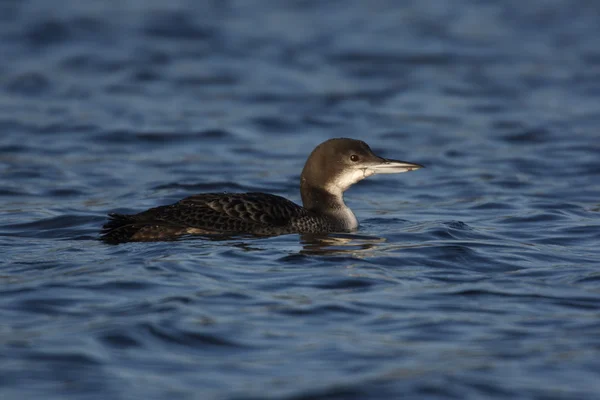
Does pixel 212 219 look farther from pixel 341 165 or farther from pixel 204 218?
pixel 341 165

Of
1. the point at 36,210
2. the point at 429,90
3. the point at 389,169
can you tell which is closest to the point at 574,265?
the point at 389,169

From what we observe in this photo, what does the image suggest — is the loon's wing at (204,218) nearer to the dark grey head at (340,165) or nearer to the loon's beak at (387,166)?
the dark grey head at (340,165)

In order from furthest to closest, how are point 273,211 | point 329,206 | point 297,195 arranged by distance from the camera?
1. point 297,195
2. point 329,206
3. point 273,211

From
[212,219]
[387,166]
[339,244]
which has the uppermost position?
[387,166]

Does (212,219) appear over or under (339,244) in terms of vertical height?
over

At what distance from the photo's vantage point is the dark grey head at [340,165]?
32.3 ft

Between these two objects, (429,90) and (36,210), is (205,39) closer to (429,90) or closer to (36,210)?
(429,90)

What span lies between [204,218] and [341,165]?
1461 millimetres

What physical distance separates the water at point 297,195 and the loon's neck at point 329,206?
0.26 m

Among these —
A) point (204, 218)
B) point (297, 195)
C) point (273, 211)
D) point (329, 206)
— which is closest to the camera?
point (204, 218)

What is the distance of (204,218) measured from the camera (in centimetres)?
904

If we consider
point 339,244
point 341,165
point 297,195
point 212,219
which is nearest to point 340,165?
point 341,165

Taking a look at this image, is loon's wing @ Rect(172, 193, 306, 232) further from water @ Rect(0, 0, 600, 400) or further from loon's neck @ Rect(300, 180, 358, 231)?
loon's neck @ Rect(300, 180, 358, 231)

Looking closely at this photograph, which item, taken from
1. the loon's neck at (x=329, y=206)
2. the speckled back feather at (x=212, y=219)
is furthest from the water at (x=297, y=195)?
the loon's neck at (x=329, y=206)
